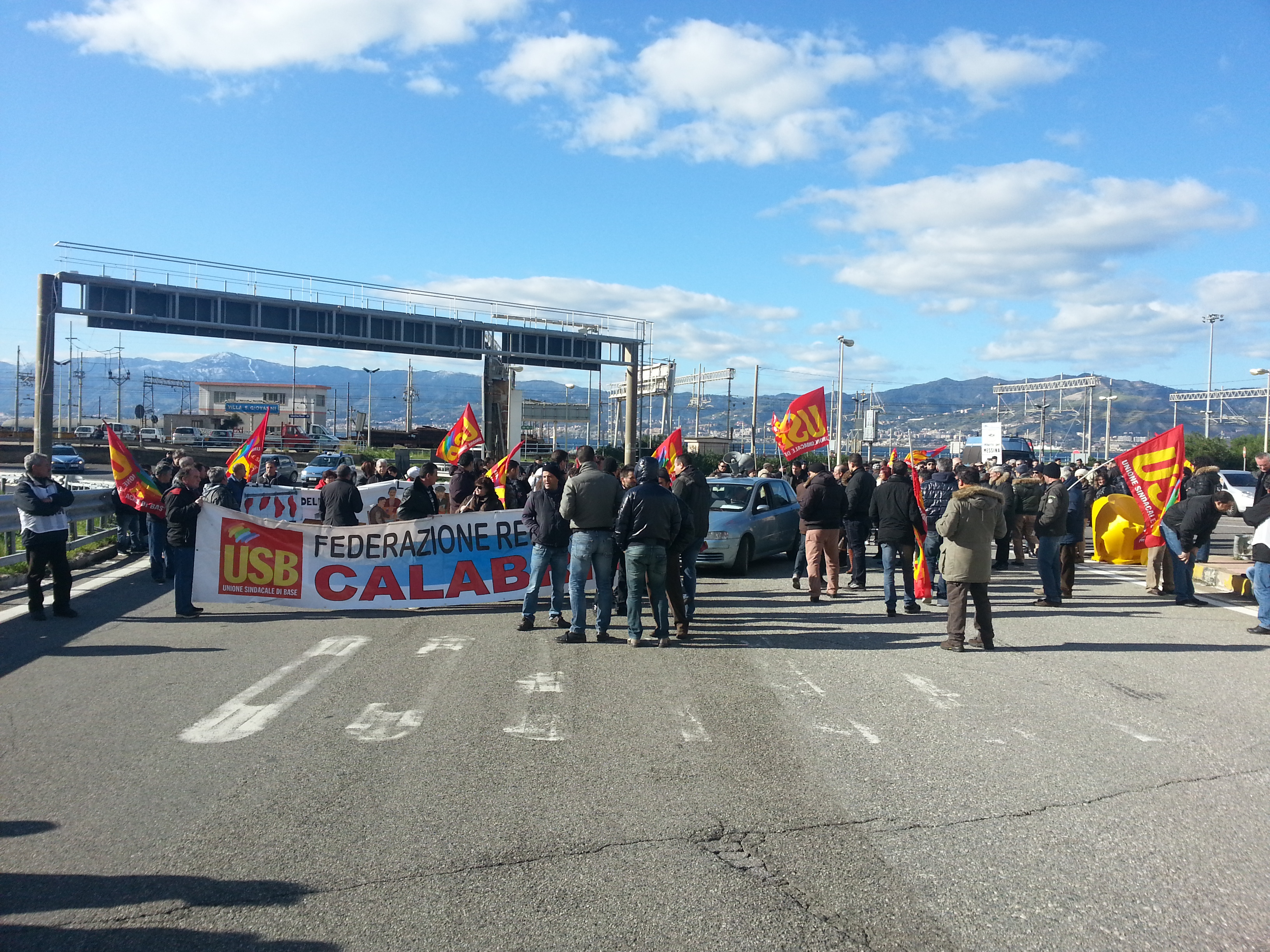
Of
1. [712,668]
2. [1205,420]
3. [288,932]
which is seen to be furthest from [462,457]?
[1205,420]

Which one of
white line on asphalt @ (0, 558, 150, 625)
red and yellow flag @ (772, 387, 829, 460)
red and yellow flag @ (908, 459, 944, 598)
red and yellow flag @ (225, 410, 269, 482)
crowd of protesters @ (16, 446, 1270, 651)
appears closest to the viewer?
crowd of protesters @ (16, 446, 1270, 651)

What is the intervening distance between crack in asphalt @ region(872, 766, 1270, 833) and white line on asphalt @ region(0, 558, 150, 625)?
9.36 metres

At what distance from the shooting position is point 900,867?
423cm

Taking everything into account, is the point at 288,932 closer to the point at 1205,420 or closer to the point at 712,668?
the point at 712,668

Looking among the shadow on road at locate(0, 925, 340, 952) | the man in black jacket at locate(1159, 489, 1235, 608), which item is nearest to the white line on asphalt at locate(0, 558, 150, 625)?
the shadow on road at locate(0, 925, 340, 952)

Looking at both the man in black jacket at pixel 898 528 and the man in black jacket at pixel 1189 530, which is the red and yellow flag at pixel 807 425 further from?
the man in black jacket at pixel 898 528

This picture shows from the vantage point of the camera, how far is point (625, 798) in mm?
5070

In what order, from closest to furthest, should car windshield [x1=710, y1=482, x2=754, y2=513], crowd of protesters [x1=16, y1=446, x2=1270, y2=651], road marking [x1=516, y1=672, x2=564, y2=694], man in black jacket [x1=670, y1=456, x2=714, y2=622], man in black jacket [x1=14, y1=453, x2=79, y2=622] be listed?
road marking [x1=516, y1=672, x2=564, y2=694] < crowd of protesters [x1=16, y1=446, x2=1270, y2=651] < man in black jacket [x1=14, y1=453, x2=79, y2=622] < man in black jacket [x1=670, y1=456, x2=714, y2=622] < car windshield [x1=710, y1=482, x2=754, y2=513]

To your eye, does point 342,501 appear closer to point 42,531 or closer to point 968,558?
point 42,531

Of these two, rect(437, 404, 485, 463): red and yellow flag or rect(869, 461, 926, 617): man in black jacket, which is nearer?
rect(869, 461, 926, 617): man in black jacket

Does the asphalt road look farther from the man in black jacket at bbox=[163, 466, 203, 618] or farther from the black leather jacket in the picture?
the man in black jacket at bbox=[163, 466, 203, 618]

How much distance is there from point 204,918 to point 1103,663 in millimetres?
7912

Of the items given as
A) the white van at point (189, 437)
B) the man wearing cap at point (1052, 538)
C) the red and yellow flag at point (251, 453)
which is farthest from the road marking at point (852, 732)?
the white van at point (189, 437)

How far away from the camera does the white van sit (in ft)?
220
